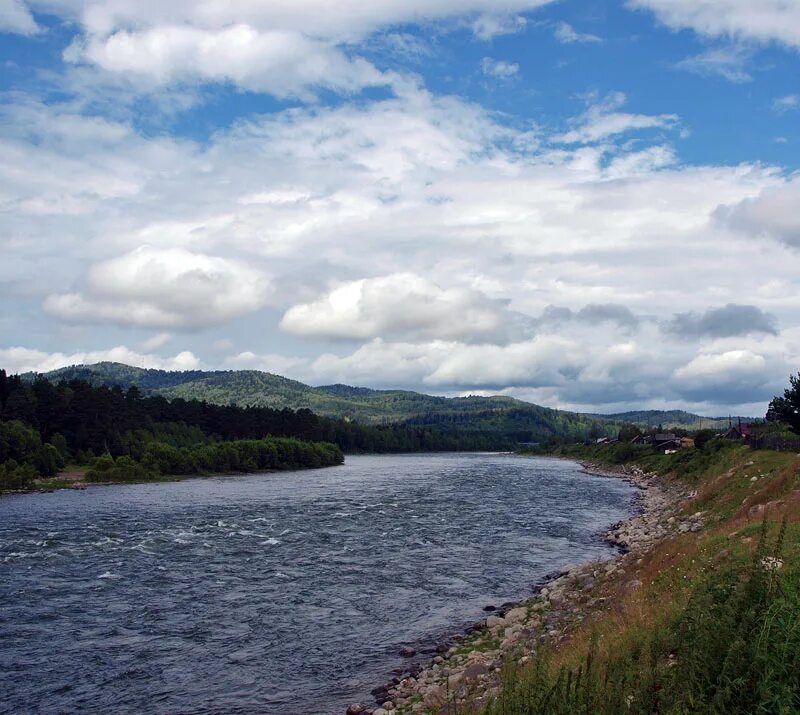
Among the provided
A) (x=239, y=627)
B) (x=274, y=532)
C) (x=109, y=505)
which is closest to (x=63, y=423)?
(x=109, y=505)

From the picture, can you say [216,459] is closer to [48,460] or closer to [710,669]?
[48,460]

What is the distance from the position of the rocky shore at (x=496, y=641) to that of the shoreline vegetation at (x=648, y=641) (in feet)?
0.24

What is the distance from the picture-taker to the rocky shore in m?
17.6

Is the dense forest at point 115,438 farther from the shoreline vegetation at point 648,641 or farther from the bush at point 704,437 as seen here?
the bush at point 704,437

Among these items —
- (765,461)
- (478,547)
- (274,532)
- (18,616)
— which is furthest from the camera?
(765,461)

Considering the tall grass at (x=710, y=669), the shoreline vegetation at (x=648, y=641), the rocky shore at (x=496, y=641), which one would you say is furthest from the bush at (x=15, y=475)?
the tall grass at (x=710, y=669)

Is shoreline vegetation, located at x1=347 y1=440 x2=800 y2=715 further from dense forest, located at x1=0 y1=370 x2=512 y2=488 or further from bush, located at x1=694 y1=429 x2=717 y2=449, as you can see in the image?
bush, located at x1=694 y1=429 x2=717 y2=449

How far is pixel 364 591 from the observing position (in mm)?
31953

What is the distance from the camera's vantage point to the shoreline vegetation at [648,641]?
945cm

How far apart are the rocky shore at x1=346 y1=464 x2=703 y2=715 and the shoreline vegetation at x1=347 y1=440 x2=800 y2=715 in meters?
0.07

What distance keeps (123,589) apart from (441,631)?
55.4 feet

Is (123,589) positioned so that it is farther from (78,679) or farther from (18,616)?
(78,679)

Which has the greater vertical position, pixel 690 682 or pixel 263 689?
pixel 690 682

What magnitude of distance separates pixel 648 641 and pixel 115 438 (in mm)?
125270
